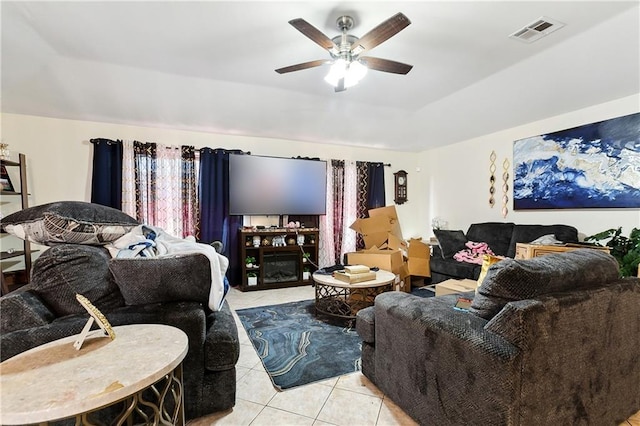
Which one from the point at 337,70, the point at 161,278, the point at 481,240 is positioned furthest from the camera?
the point at 481,240

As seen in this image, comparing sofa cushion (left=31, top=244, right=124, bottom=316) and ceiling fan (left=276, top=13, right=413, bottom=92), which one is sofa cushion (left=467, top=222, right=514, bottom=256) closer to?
ceiling fan (left=276, top=13, right=413, bottom=92)

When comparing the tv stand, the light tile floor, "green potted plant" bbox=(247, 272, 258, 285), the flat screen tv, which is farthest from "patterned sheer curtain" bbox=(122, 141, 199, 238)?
the light tile floor

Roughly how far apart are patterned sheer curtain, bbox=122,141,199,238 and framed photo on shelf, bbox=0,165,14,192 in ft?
3.55

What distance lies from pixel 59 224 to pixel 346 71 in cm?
209

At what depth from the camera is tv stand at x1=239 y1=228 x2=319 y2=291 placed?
14.0ft

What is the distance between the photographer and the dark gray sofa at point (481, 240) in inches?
139

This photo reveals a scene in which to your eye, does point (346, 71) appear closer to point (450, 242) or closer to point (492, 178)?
point (450, 242)

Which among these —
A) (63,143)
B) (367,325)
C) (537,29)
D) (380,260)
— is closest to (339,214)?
(380,260)

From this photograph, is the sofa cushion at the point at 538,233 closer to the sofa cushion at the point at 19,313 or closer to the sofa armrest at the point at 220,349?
the sofa armrest at the point at 220,349

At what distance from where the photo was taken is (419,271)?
4238 millimetres

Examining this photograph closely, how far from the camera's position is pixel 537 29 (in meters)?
2.42

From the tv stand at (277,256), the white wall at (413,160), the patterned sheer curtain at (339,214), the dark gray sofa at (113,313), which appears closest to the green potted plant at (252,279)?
the tv stand at (277,256)

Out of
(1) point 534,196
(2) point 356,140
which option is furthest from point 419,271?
(2) point 356,140

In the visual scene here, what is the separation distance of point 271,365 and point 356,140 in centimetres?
394
